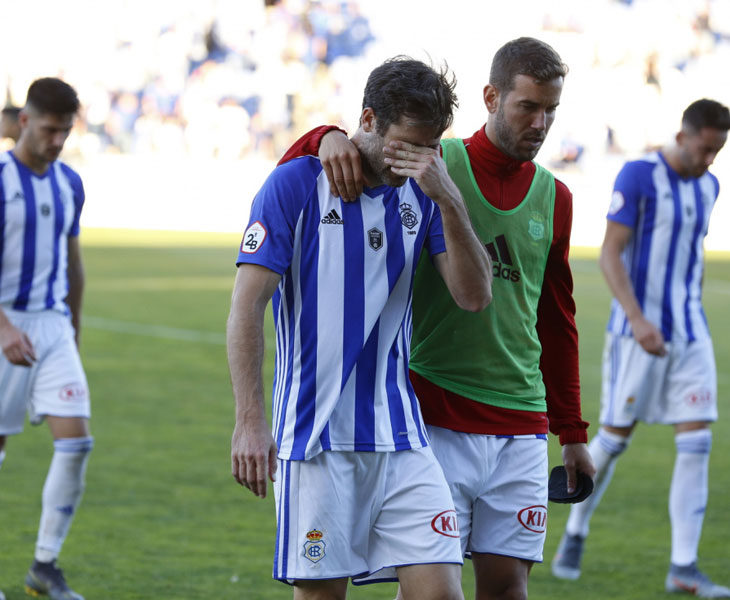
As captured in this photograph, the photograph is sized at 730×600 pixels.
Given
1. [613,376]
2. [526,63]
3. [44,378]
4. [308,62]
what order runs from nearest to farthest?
[526,63] → [44,378] → [613,376] → [308,62]

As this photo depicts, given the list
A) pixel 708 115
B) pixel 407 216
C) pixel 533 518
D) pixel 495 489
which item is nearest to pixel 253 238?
pixel 407 216

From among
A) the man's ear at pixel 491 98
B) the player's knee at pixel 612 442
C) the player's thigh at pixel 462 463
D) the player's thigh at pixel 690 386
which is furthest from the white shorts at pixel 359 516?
the player's thigh at pixel 690 386

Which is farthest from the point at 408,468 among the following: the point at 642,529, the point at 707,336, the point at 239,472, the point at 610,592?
the point at 642,529

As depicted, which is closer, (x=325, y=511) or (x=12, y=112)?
(x=325, y=511)

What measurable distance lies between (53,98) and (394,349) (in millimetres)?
2453

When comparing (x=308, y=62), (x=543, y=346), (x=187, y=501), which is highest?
(x=308, y=62)

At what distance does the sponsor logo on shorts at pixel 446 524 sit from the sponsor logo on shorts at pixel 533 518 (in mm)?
478

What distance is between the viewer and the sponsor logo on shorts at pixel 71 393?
525 centimetres

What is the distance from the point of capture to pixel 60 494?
5168 millimetres

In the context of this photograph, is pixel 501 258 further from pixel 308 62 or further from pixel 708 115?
pixel 308 62

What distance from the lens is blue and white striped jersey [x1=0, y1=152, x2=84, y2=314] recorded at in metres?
5.38

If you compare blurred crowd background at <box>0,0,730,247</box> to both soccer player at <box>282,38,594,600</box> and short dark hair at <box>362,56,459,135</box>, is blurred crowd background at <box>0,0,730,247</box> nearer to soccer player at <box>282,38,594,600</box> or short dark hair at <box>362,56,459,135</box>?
soccer player at <box>282,38,594,600</box>

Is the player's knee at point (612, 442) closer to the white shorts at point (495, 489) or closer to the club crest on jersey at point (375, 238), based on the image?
the white shorts at point (495, 489)

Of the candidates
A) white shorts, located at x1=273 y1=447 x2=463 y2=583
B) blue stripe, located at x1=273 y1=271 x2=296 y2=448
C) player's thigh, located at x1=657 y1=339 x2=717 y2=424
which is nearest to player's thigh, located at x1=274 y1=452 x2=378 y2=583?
white shorts, located at x1=273 y1=447 x2=463 y2=583
